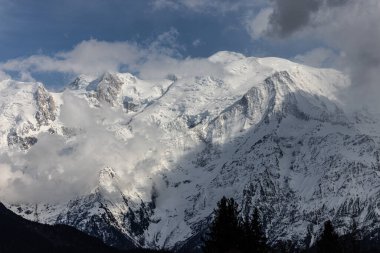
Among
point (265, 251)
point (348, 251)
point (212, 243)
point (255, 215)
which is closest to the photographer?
point (212, 243)

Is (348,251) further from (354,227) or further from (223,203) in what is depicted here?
(223,203)

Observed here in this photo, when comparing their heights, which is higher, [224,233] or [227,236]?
[224,233]

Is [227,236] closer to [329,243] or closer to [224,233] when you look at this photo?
[224,233]

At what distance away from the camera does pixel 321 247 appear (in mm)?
135000

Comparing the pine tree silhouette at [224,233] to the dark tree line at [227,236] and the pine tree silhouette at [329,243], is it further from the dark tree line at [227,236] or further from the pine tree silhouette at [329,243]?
the pine tree silhouette at [329,243]

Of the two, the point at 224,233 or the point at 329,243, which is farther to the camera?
the point at 329,243

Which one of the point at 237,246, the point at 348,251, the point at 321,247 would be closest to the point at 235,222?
the point at 237,246

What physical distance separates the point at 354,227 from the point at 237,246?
26307 mm

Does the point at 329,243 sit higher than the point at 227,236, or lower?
higher

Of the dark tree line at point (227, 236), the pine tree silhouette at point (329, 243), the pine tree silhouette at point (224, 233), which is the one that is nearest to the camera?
the pine tree silhouette at point (224, 233)

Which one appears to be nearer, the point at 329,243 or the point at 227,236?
the point at 227,236

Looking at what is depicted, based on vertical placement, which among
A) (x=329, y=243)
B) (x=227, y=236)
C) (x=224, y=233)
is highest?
(x=329, y=243)

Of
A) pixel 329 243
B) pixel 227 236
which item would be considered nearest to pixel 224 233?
pixel 227 236

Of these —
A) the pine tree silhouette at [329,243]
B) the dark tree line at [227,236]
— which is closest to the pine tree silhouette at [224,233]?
the dark tree line at [227,236]
